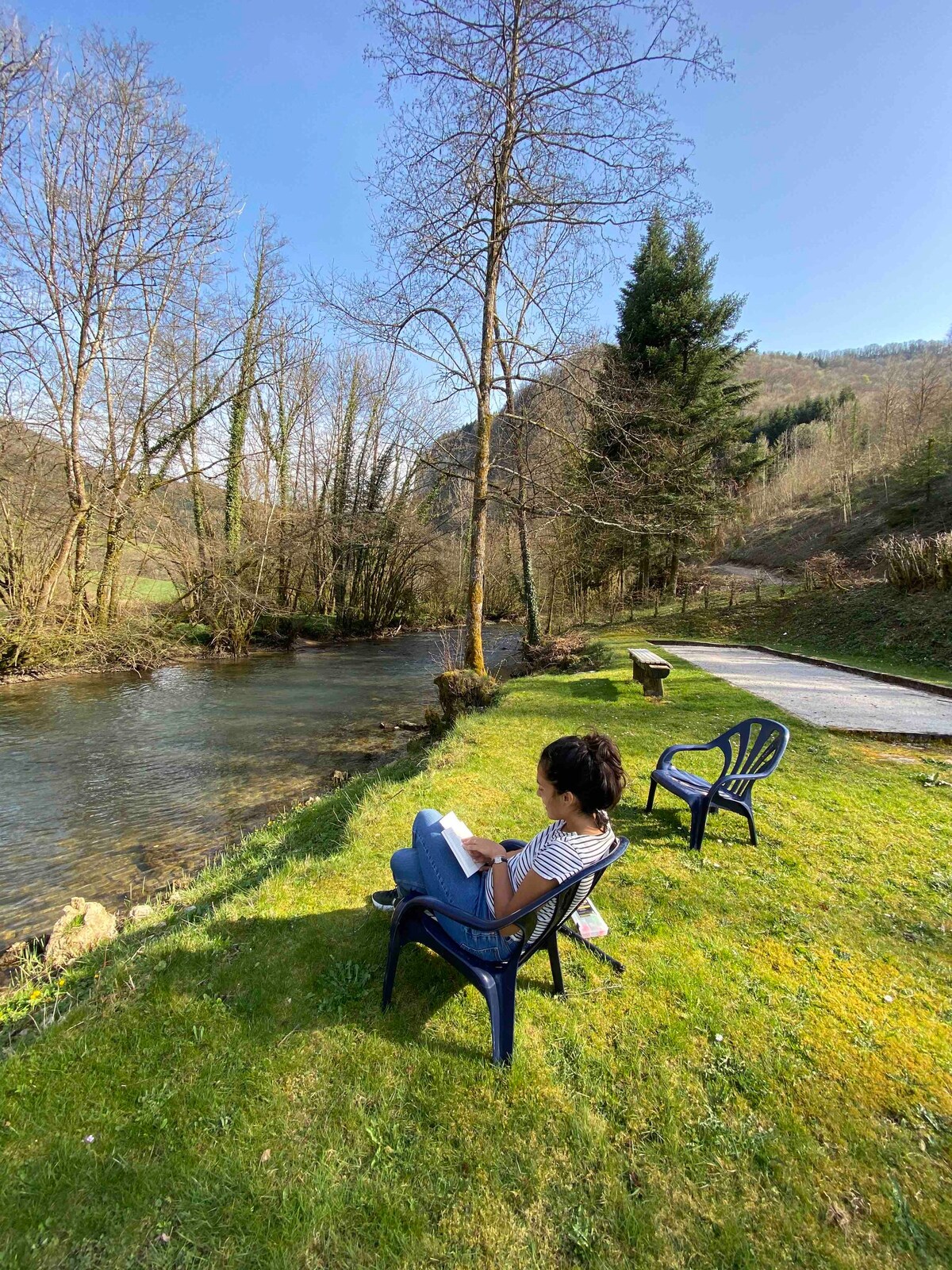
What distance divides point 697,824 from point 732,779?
1.38ft

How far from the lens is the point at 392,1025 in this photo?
Result: 2350 millimetres

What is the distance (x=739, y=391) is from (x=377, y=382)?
50.1 ft

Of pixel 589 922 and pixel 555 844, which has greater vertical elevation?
pixel 555 844

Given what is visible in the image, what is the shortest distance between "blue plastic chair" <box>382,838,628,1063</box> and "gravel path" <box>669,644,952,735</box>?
583cm

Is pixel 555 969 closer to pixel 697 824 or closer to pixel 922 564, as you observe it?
pixel 697 824

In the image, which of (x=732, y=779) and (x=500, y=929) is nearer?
(x=500, y=929)

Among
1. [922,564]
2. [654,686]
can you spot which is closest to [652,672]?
[654,686]

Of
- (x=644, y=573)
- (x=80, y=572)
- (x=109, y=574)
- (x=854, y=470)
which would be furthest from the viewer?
(x=854, y=470)

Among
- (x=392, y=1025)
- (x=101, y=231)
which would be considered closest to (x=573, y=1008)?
(x=392, y=1025)

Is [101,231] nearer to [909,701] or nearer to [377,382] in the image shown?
[377,382]

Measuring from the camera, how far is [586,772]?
2148 millimetres

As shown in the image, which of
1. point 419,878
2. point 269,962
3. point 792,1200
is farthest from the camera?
point 269,962

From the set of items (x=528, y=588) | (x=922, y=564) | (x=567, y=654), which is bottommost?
(x=567, y=654)

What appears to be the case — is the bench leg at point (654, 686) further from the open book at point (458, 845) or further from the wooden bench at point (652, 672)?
the open book at point (458, 845)
